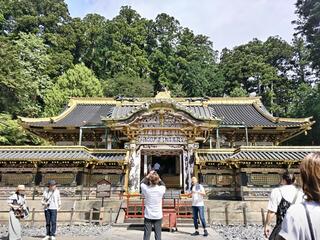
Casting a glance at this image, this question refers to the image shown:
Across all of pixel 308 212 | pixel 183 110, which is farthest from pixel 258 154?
pixel 308 212

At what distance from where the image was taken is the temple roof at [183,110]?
1800 cm

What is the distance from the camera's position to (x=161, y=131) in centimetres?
1786

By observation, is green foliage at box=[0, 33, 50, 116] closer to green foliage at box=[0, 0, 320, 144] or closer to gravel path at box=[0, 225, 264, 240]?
green foliage at box=[0, 0, 320, 144]

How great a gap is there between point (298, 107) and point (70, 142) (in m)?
23.9

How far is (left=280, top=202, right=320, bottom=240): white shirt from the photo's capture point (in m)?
2.23

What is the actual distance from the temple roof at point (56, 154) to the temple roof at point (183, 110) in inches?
76.5

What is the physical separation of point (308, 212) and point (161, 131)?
15623 mm

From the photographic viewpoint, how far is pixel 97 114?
24.6 metres

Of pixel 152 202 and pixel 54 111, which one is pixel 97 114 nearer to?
pixel 54 111

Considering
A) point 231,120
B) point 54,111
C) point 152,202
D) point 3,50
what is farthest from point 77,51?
point 152,202

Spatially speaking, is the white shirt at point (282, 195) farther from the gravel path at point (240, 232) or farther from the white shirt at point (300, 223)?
the gravel path at point (240, 232)

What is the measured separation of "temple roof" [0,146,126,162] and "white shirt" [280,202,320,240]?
14.7m

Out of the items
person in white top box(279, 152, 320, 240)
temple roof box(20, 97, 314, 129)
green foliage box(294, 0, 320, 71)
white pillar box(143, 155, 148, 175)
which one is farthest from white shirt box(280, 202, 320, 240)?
green foliage box(294, 0, 320, 71)

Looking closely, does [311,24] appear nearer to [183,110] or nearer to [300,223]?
[183,110]
